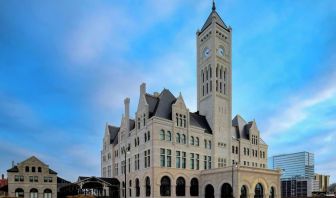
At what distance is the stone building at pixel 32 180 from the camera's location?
66750mm

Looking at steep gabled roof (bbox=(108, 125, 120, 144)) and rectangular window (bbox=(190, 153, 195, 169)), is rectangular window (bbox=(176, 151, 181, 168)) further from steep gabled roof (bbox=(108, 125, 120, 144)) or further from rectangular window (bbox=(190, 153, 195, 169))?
steep gabled roof (bbox=(108, 125, 120, 144))

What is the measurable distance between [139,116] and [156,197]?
15633mm

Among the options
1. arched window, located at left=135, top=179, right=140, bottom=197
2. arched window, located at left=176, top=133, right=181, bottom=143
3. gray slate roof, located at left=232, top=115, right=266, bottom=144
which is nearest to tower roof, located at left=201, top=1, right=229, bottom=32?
gray slate roof, located at left=232, top=115, right=266, bottom=144

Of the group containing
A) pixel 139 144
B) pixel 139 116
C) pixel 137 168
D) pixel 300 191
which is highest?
pixel 139 116

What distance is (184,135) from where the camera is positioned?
57000 mm

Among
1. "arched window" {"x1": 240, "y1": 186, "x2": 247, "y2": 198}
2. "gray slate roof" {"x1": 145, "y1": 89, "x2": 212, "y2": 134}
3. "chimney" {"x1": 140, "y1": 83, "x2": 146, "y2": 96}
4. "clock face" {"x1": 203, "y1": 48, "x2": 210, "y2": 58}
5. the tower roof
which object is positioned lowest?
"arched window" {"x1": 240, "y1": 186, "x2": 247, "y2": 198}

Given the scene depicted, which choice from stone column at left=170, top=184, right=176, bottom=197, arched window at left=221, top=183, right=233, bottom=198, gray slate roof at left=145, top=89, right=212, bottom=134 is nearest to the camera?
arched window at left=221, top=183, right=233, bottom=198

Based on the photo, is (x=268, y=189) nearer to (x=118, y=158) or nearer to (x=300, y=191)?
(x=118, y=158)

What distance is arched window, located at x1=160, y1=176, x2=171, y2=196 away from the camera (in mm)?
52625

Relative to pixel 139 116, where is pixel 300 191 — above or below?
below

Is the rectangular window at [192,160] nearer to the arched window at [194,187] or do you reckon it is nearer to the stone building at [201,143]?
the stone building at [201,143]

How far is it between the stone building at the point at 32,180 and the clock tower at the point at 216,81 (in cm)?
3890

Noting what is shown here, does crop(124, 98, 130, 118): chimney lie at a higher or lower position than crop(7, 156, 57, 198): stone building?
higher

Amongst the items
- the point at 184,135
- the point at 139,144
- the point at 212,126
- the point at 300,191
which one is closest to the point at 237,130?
the point at 212,126
